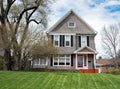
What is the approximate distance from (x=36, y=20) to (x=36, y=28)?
8.13 ft

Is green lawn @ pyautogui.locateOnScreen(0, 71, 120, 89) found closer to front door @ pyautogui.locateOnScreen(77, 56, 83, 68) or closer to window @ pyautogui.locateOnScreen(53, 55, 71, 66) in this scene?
window @ pyautogui.locateOnScreen(53, 55, 71, 66)

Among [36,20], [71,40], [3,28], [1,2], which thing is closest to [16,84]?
[3,28]

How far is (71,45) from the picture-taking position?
132ft

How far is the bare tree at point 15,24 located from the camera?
32125 mm

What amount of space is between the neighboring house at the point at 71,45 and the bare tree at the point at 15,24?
5288mm

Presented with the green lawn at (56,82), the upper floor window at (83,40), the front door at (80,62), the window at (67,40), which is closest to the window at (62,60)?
the front door at (80,62)

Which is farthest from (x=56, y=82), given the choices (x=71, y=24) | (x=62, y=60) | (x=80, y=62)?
(x=71, y=24)

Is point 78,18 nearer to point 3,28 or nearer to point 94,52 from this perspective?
point 94,52

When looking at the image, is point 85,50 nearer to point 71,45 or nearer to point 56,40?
point 71,45

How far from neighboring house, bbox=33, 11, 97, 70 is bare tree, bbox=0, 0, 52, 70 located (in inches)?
208

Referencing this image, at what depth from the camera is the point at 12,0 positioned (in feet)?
109

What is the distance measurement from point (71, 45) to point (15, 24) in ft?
32.4

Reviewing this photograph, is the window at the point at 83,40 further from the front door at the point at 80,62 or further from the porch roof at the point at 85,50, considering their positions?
the front door at the point at 80,62

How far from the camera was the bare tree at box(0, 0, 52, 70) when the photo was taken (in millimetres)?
32125
